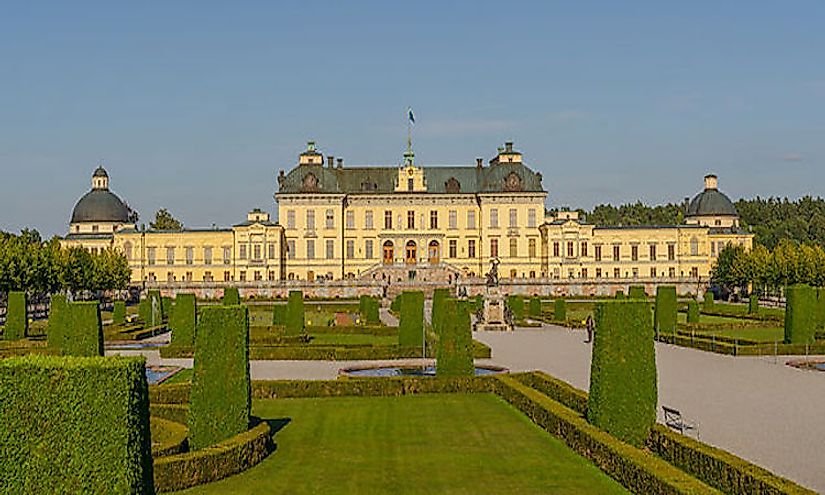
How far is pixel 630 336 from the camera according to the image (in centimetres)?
1235

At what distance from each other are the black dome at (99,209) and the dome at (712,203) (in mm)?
42542

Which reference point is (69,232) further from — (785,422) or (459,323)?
(785,422)

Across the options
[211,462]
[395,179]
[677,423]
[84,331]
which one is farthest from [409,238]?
[211,462]

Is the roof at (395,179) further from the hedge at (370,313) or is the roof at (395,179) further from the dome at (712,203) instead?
the hedge at (370,313)

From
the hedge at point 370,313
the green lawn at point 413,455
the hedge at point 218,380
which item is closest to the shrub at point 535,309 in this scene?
the hedge at point 370,313

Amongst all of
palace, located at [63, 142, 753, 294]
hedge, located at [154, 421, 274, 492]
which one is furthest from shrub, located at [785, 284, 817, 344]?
palace, located at [63, 142, 753, 294]

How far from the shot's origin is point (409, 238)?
2817 inches

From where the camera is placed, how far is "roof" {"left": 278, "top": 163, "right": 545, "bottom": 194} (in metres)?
70.7

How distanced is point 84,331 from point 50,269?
31.1 meters

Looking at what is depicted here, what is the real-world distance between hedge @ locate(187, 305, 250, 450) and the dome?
6651 cm

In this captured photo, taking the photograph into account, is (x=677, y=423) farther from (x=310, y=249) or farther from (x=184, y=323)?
(x=310, y=249)

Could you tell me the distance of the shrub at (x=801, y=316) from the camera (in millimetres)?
25281

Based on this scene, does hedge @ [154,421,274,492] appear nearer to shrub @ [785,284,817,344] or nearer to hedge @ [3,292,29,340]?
shrub @ [785,284,817,344]

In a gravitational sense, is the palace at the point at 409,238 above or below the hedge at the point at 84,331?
above
